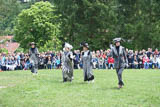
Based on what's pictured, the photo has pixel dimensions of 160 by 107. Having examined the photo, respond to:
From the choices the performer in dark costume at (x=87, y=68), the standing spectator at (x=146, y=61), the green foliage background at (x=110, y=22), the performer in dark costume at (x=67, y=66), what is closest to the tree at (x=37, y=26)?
the green foliage background at (x=110, y=22)

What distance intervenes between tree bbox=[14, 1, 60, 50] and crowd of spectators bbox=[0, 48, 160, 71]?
19.5 metres

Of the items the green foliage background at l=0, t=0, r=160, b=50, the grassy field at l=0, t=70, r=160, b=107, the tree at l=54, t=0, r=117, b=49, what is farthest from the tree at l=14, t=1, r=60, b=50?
the grassy field at l=0, t=70, r=160, b=107

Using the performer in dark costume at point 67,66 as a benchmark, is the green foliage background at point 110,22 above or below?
above

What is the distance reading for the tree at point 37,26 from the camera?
50.5 m

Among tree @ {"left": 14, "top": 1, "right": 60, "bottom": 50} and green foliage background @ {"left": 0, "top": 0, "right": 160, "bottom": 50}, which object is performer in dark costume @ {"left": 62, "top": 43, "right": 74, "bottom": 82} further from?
tree @ {"left": 14, "top": 1, "right": 60, "bottom": 50}

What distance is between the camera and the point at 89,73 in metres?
15.2

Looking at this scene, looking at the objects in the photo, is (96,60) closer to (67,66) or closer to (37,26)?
(67,66)

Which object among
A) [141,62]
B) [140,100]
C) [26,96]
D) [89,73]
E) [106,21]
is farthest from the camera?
[106,21]

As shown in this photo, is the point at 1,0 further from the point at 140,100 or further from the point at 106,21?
the point at 140,100

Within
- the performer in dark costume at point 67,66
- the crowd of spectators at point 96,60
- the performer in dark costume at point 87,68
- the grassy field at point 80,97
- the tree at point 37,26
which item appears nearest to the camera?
the grassy field at point 80,97

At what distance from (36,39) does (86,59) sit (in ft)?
126

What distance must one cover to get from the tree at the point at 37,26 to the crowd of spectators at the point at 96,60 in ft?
64.1

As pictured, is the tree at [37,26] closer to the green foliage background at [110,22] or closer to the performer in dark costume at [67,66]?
the green foliage background at [110,22]

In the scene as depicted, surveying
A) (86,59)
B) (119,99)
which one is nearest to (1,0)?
(86,59)
